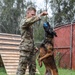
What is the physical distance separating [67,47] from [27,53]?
6.58m

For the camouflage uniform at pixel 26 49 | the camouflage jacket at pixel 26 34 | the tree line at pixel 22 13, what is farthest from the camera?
the tree line at pixel 22 13

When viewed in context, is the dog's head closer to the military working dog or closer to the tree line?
the military working dog

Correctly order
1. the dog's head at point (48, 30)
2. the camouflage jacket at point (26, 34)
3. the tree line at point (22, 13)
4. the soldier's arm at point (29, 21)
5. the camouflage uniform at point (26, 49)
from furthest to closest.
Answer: the tree line at point (22, 13)
the camouflage uniform at point (26, 49)
the camouflage jacket at point (26, 34)
the soldier's arm at point (29, 21)
the dog's head at point (48, 30)

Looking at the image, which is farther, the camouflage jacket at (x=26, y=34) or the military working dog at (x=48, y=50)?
the camouflage jacket at (x=26, y=34)

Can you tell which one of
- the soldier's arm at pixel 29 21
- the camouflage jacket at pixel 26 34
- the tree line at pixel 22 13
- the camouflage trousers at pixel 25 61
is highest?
the tree line at pixel 22 13

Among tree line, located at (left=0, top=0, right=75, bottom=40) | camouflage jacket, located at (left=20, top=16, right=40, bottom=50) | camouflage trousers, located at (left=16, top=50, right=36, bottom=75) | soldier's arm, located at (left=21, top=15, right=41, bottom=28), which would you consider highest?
tree line, located at (left=0, top=0, right=75, bottom=40)

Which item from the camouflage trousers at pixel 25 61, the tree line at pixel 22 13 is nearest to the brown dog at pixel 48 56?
the camouflage trousers at pixel 25 61

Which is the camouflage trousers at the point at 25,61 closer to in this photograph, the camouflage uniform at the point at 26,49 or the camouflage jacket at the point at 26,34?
the camouflage uniform at the point at 26,49

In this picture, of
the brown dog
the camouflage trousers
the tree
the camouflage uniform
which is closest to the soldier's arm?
the camouflage uniform

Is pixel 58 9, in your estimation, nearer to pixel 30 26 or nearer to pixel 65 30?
pixel 65 30

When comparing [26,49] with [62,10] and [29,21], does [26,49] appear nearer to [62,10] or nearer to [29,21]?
[29,21]

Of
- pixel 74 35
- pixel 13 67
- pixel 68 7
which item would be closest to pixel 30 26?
pixel 13 67

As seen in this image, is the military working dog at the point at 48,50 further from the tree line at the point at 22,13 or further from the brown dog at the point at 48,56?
the tree line at the point at 22,13

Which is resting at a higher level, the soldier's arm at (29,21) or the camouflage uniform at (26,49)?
the soldier's arm at (29,21)
